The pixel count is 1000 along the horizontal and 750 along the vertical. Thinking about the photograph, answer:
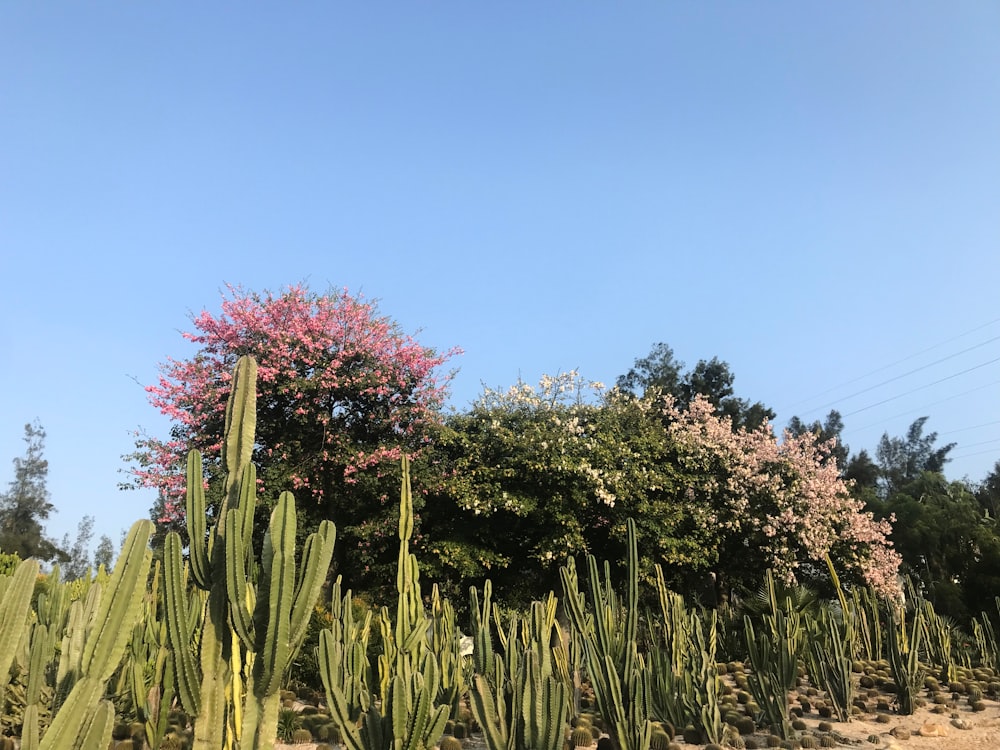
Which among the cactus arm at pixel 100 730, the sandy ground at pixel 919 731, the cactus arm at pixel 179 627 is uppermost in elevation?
the cactus arm at pixel 179 627

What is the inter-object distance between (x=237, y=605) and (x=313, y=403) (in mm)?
10160

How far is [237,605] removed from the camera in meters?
2.56

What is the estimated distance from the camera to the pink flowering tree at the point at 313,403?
39.7ft

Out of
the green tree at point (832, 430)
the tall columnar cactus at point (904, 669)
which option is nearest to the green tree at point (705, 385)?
the green tree at point (832, 430)

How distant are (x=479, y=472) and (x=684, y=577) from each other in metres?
4.99

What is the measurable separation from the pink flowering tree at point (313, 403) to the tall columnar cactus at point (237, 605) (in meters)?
9.11

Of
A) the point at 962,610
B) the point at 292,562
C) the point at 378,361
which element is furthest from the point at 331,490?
the point at 962,610

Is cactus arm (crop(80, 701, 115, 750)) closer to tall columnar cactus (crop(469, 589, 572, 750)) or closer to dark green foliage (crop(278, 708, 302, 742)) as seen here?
tall columnar cactus (crop(469, 589, 572, 750))

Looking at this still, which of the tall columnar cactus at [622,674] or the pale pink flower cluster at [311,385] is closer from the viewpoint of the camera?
the tall columnar cactus at [622,674]

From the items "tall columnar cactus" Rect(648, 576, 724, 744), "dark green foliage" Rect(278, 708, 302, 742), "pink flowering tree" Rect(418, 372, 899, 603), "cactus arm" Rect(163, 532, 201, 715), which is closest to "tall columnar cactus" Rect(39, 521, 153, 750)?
"cactus arm" Rect(163, 532, 201, 715)

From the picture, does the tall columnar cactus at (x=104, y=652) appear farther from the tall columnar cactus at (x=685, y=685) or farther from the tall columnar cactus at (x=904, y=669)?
the tall columnar cactus at (x=904, y=669)

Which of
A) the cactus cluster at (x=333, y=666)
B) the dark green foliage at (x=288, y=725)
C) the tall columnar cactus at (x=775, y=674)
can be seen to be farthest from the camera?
the tall columnar cactus at (x=775, y=674)

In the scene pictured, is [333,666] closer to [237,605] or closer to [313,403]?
[237,605]

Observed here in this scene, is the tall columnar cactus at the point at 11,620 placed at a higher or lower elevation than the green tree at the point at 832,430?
lower
